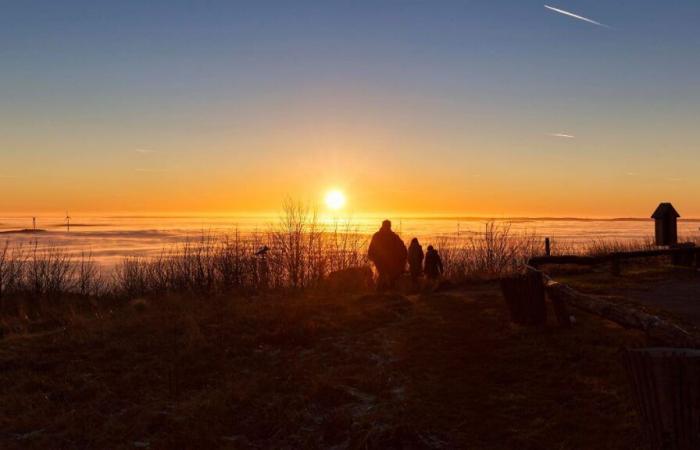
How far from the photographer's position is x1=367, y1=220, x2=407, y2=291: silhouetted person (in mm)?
17484

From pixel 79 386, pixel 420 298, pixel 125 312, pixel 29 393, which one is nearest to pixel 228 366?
pixel 79 386

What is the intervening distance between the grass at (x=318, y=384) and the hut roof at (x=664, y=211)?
12.3m

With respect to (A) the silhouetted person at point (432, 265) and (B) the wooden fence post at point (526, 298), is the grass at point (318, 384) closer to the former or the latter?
(B) the wooden fence post at point (526, 298)

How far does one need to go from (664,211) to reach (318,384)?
17.6 metres

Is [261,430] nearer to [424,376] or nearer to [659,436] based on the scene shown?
[424,376]

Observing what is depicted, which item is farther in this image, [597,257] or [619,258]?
[619,258]

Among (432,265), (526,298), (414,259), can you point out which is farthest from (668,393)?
(432,265)

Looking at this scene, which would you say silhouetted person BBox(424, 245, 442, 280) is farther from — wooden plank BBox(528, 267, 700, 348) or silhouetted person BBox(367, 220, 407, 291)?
wooden plank BBox(528, 267, 700, 348)

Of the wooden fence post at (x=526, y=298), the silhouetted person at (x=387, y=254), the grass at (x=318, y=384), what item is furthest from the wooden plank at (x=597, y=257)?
the silhouetted person at (x=387, y=254)

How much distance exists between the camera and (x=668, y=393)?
4.38 m

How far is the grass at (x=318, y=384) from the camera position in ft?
20.8

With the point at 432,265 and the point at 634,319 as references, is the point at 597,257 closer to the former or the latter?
the point at 432,265

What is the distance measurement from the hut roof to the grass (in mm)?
12265

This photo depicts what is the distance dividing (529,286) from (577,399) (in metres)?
3.53
